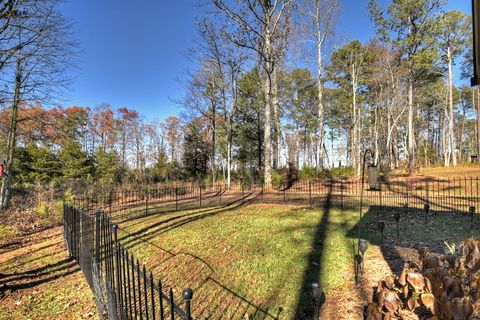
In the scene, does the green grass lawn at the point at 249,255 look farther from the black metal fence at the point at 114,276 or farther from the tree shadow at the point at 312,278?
the black metal fence at the point at 114,276

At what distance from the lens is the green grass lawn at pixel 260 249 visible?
371 centimetres

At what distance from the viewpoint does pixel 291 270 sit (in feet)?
14.0

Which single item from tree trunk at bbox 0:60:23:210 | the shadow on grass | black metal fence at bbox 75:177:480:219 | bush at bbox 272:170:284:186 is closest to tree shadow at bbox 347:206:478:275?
black metal fence at bbox 75:177:480:219

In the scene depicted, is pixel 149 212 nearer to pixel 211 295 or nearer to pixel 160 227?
pixel 160 227

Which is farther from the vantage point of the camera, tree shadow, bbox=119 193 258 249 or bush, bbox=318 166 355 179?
bush, bbox=318 166 355 179

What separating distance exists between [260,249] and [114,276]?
2517 millimetres

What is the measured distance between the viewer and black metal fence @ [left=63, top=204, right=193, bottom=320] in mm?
2139

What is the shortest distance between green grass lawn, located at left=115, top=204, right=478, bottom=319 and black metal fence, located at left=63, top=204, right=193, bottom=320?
520mm

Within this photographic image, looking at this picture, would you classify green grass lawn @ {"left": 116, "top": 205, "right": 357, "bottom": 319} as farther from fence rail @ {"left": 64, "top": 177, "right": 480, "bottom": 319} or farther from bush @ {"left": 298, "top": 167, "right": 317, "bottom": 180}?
bush @ {"left": 298, "top": 167, "right": 317, "bottom": 180}

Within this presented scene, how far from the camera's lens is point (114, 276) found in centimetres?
408

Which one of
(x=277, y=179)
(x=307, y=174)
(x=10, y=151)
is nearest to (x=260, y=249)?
(x=277, y=179)

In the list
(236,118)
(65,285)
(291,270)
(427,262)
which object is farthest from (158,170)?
(427,262)

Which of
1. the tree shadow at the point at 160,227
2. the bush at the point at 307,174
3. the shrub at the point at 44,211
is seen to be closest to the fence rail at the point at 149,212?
the tree shadow at the point at 160,227

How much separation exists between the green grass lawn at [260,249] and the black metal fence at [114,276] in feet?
1.71
